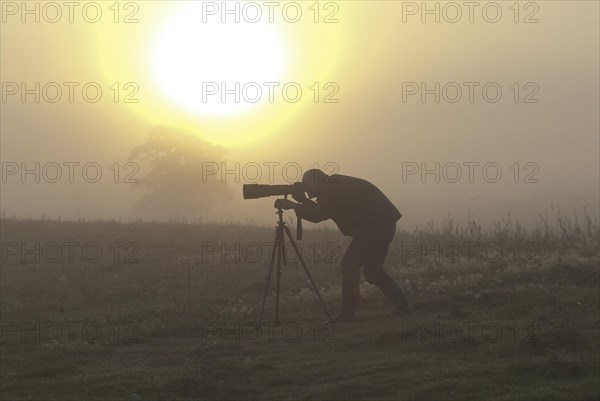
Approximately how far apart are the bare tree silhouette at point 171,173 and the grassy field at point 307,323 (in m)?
40.2

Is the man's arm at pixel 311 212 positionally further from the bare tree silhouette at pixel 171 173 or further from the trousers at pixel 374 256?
the bare tree silhouette at pixel 171 173

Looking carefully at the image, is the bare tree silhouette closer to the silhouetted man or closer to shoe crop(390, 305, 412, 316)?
the silhouetted man

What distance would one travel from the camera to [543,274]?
13.5 meters

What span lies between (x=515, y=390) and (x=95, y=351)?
7007 millimetres

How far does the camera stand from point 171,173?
63750 mm

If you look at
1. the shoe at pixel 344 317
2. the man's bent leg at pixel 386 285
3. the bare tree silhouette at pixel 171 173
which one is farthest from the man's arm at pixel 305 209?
→ the bare tree silhouette at pixel 171 173

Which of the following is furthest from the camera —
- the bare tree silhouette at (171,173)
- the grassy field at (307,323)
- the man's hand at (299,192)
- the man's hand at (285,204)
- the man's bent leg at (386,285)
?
the bare tree silhouette at (171,173)

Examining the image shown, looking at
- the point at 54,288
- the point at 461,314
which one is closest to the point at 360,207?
the point at 461,314

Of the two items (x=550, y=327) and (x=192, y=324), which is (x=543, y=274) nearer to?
(x=550, y=327)

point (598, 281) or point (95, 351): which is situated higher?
point (598, 281)

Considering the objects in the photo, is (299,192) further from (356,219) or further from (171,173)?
(171,173)

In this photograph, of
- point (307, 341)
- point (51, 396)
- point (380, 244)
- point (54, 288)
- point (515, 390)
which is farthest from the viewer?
point (54, 288)

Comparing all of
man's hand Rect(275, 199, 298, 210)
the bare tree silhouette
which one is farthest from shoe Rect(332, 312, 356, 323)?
the bare tree silhouette

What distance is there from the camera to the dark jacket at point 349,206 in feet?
40.4
